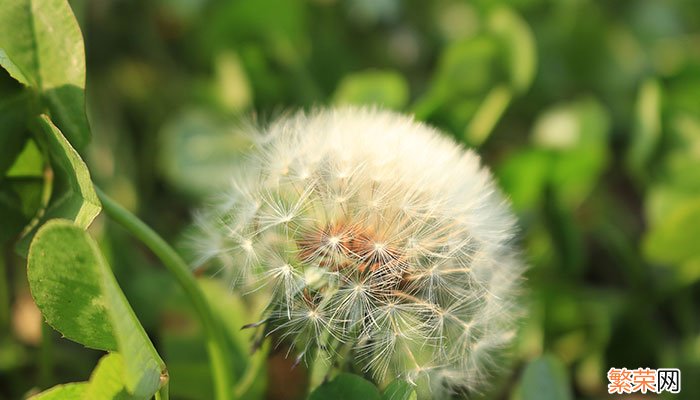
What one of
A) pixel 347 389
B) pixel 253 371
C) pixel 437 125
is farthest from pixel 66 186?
pixel 437 125

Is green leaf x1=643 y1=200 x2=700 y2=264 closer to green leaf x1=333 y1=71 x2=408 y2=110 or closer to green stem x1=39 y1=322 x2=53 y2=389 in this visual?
green leaf x1=333 y1=71 x2=408 y2=110

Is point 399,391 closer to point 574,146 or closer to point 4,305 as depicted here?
point 4,305

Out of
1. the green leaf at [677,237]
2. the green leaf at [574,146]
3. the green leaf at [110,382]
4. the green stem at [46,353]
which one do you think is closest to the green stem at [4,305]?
the green stem at [46,353]

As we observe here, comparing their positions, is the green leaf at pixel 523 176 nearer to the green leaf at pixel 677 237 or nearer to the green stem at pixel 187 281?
the green leaf at pixel 677 237

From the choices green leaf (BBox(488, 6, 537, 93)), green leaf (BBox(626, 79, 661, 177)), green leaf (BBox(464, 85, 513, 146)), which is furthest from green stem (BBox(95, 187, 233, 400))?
green leaf (BBox(626, 79, 661, 177))

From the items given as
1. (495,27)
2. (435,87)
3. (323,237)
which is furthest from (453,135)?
(323,237)

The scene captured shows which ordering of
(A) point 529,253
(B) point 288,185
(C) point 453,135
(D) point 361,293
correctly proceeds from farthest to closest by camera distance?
1. (A) point 529,253
2. (C) point 453,135
3. (B) point 288,185
4. (D) point 361,293

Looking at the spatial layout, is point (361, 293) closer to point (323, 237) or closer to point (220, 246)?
point (323, 237)
